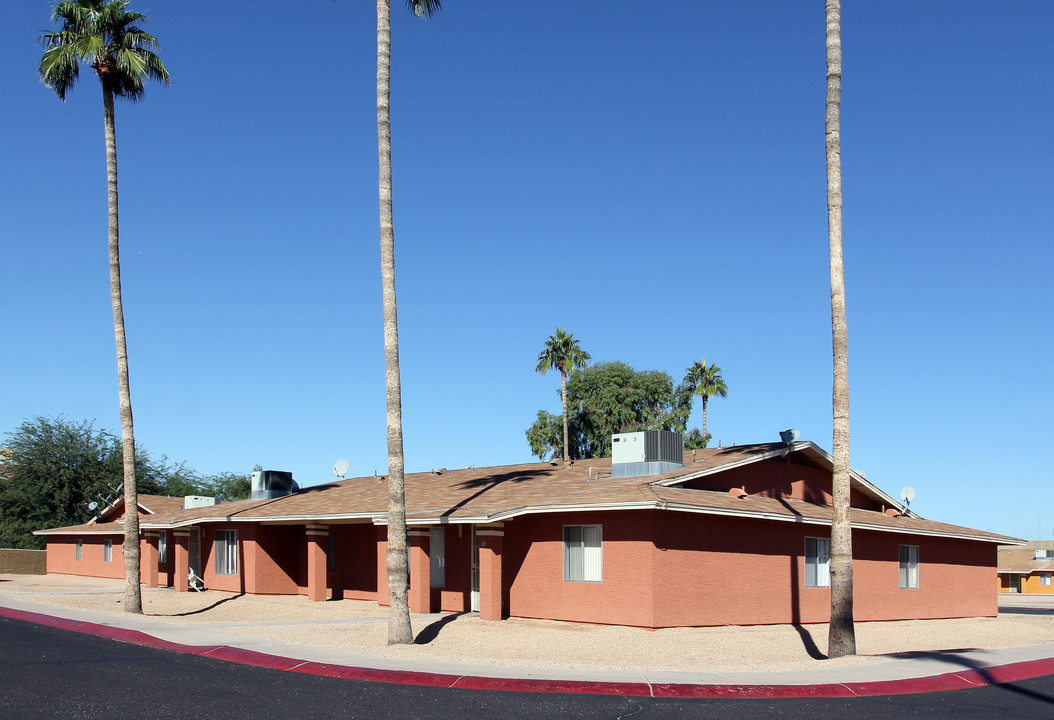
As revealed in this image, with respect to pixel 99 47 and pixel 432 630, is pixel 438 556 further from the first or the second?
pixel 99 47

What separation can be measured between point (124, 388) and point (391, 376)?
36.9 feet

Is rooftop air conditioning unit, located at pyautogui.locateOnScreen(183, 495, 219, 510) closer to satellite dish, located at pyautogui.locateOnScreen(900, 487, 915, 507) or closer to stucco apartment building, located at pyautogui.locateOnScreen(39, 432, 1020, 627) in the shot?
stucco apartment building, located at pyautogui.locateOnScreen(39, 432, 1020, 627)

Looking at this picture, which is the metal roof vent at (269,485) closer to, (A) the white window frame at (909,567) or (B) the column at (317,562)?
(B) the column at (317,562)

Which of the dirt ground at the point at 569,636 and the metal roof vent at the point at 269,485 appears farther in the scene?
the metal roof vent at the point at 269,485

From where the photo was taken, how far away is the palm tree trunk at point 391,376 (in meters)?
18.2

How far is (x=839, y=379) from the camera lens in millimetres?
17594

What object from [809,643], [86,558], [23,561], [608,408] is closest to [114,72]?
[809,643]

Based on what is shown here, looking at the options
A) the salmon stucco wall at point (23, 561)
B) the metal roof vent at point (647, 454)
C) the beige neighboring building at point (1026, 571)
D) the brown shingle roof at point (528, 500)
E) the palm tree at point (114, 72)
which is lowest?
the beige neighboring building at point (1026, 571)

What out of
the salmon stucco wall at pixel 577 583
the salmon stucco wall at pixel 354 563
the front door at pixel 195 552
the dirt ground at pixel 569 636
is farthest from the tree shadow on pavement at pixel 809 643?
the front door at pixel 195 552

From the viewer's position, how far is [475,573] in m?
25.8

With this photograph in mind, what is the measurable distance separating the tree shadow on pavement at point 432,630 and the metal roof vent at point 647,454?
18.9ft

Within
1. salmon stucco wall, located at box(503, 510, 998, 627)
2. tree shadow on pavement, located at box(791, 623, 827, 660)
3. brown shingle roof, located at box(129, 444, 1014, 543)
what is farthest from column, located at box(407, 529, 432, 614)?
tree shadow on pavement, located at box(791, 623, 827, 660)

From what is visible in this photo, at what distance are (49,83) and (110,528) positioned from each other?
25326 mm

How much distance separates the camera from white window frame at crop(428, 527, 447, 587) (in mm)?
26766
